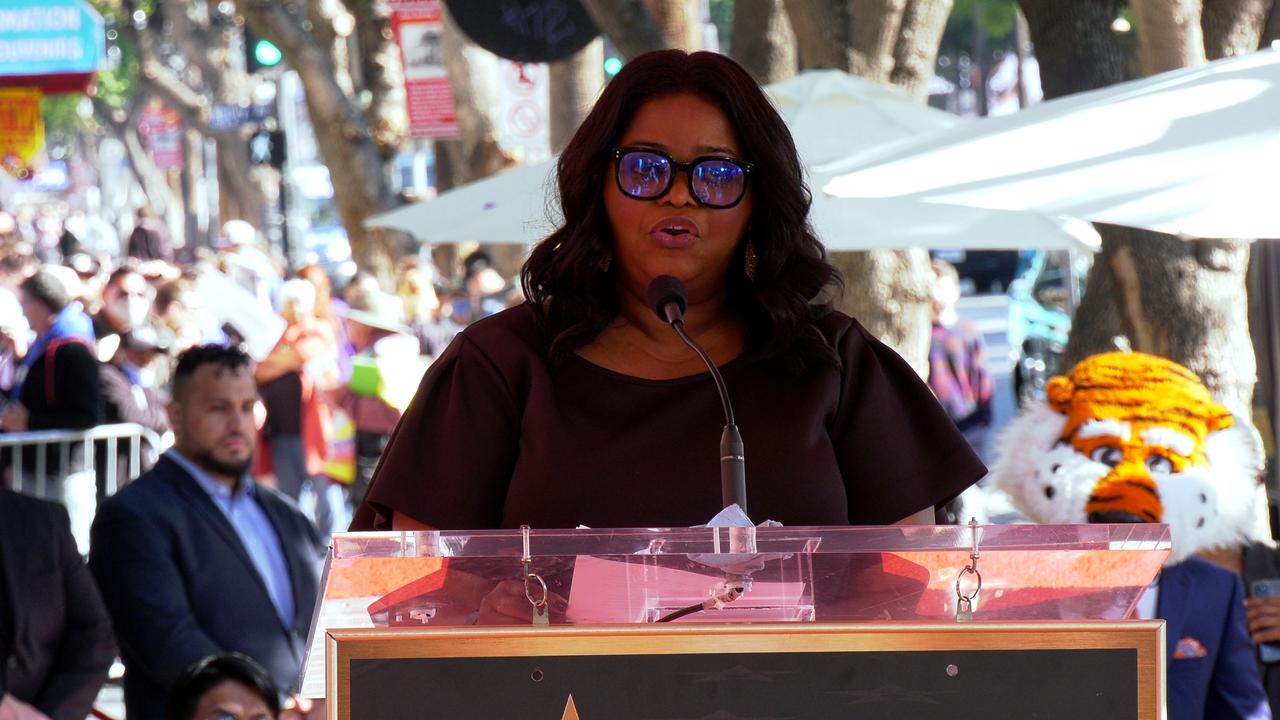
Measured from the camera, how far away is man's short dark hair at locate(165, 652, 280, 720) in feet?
17.9

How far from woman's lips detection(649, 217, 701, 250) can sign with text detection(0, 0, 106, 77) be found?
53.5ft

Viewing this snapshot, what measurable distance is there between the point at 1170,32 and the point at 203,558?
4.20 metres

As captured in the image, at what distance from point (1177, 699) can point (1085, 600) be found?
2.54m

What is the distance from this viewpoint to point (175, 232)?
180 feet

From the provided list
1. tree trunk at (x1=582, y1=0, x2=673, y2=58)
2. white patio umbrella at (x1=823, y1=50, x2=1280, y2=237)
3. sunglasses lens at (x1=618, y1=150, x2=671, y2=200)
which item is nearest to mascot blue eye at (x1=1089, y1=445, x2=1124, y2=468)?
white patio umbrella at (x1=823, y1=50, x2=1280, y2=237)

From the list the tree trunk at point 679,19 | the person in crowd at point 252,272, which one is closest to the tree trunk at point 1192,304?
the tree trunk at point 679,19

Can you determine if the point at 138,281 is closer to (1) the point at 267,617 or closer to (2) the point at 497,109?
(2) the point at 497,109

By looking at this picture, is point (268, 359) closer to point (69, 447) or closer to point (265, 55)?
point (69, 447)

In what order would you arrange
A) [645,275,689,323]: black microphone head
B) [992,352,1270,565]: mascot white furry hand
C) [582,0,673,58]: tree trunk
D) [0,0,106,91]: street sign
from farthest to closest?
[0,0,106,91]: street sign → [582,0,673,58]: tree trunk → [992,352,1270,565]: mascot white furry hand → [645,275,689,323]: black microphone head

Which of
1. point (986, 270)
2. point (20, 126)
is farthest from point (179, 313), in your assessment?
point (986, 270)

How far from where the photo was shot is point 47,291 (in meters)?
10.9

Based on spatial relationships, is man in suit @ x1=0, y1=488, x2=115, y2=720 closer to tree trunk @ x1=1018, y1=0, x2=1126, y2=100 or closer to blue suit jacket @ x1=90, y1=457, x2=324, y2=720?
blue suit jacket @ x1=90, y1=457, x2=324, y2=720

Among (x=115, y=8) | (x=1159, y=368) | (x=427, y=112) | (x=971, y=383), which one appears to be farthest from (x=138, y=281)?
(x=115, y=8)

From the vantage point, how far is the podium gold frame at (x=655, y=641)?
2.19 meters
